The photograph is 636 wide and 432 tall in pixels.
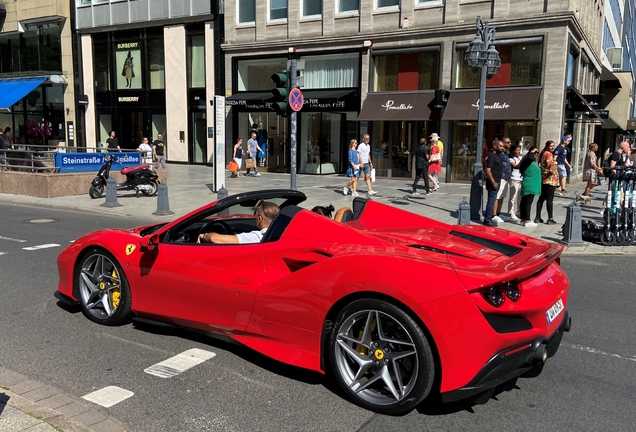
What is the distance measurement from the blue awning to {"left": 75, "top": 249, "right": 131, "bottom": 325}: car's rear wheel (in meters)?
30.7

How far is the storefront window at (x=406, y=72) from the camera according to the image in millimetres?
22172

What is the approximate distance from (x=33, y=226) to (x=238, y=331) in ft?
29.2

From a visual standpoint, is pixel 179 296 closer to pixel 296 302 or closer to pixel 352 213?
pixel 296 302

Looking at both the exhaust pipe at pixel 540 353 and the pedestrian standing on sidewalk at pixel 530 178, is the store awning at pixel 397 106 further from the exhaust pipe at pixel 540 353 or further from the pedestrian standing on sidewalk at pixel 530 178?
the exhaust pipe at pixel 540 353

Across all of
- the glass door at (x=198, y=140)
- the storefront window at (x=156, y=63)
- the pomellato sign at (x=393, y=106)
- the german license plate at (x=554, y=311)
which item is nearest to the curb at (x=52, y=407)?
the german license plate at (x=554, y=311)

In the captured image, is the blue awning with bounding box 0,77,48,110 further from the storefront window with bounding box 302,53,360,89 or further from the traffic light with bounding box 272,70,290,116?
the traffic light with bounding box 272,70,290,116

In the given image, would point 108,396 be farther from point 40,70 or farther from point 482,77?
point 40,70

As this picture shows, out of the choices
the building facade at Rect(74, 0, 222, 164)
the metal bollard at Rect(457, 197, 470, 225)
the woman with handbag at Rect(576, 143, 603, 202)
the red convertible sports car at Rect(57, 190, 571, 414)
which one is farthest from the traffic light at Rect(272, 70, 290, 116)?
the building facade at Rect(74, 0, 222, 164)

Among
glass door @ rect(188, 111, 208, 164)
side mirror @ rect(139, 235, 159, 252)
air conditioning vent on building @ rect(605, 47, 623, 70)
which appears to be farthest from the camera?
air conditioning vent on building @ rect(605, 47, 623, 70)

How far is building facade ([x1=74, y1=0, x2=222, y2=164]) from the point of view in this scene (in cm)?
2797

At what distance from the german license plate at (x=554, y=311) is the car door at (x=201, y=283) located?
2.00 meters

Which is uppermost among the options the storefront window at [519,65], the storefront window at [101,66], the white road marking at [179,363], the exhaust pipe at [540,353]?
the storefront window at [101,66]

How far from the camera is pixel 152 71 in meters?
30.0

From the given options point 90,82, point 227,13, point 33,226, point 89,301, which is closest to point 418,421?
point 89,301
